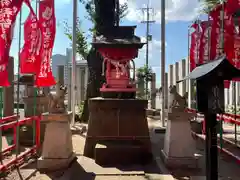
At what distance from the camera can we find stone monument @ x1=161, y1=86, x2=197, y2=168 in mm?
6875

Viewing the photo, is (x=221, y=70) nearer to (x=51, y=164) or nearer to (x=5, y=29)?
(x=5, y=29)

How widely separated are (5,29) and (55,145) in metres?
3.16

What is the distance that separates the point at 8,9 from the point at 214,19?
6.72 metres

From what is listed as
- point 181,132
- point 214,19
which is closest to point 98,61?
point 214,19

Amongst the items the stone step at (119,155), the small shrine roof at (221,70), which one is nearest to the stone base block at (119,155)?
the stone step at (119,155)

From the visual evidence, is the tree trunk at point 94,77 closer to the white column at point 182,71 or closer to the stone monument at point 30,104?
the stone monument at point 30,104

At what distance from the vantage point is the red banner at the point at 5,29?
18.0ft

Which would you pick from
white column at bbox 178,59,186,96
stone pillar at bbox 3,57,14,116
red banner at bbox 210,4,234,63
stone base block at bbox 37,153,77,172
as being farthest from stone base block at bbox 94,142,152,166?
white column at bbox 178,59,186,96

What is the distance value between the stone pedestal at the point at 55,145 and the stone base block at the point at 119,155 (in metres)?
1.02

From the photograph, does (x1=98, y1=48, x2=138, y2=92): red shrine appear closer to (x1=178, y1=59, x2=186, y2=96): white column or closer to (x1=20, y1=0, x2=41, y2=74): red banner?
(x1=20, y1=0, x2=41, y2=74): red banner

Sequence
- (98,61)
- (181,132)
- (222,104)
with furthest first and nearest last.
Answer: (98,61)
(181,132)
(222,104)

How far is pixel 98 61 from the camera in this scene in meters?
16.6

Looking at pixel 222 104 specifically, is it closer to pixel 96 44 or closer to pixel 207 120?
pixel 207 120

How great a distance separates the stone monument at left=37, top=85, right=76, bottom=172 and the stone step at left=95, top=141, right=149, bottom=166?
0.98 meters
